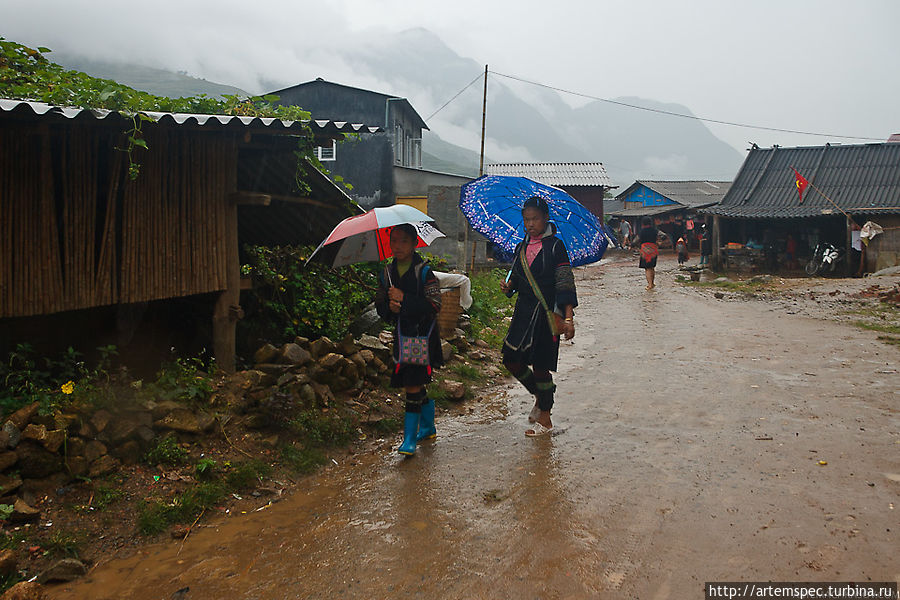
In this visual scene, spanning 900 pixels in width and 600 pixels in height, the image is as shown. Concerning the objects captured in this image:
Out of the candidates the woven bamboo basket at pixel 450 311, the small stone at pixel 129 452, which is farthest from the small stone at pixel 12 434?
the woven bamboo basket at pixel 450 311

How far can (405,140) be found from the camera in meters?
29.8

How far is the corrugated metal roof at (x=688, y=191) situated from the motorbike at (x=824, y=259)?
17294 mm

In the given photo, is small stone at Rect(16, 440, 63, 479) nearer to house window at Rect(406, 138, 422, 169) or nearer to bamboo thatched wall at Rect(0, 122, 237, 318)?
bamboo thatched wall at Rect(0, 122, 237, 318)

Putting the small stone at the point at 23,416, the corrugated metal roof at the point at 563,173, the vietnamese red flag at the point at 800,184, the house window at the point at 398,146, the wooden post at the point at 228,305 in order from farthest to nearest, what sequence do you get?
the corrugated metal roof at the point at 563,173, the house window at the point at 398,146, the vietnamese red flag at the point at 800,184, the wooden post at the point at 228,305, the small stone at the point at 23,416

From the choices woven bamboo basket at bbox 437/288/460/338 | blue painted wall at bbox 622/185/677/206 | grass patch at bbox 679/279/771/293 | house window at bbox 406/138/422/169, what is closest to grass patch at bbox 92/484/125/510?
woven bamboo basket at bbox 437/288/460/338

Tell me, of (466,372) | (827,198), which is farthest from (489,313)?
(827,198)

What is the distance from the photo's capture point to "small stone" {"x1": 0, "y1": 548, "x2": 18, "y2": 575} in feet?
10.2

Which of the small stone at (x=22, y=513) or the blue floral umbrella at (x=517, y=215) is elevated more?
the blue floral umbrella at (x=517, y=215)

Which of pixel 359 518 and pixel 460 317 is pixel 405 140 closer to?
pixel 460 317

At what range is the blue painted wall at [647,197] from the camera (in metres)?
41.6

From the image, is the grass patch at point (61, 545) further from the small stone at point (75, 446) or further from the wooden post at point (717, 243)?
the wooden post at point (717, 243)

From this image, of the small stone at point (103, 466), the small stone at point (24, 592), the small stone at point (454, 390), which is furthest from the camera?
the small stone at point (454, 390)

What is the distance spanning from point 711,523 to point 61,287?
448cm

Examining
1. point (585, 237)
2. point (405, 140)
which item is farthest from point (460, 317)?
point (405, 140)
